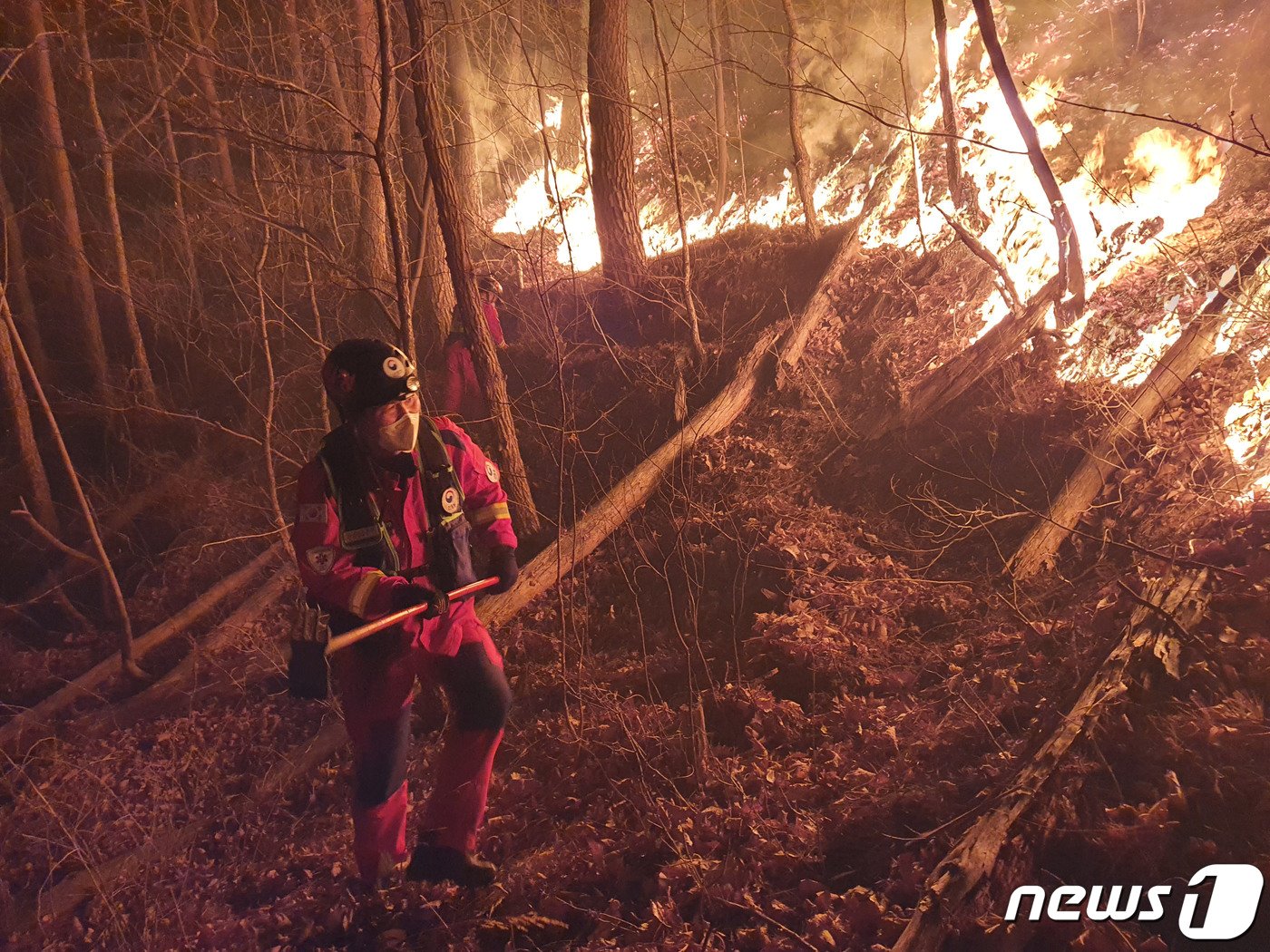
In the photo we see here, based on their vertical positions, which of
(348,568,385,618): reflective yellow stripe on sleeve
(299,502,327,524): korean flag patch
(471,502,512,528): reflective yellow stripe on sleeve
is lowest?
(348,568,385,618): reflective yellow stripe on sleeve

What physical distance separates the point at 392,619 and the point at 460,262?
353 centimetres

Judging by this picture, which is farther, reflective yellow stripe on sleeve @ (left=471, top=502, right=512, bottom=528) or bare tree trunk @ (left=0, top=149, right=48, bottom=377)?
bare tree trunk @ (left=0, top=149, right=48, bottom=377)

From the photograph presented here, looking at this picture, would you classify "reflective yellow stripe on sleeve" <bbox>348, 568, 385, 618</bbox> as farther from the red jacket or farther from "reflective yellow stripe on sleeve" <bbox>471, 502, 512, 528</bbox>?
"reflective yellow stripe on sleeve" <bbox>471, 502, 512, 528</bbox>

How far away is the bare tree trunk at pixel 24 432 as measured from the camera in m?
7.16

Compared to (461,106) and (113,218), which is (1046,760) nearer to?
(461,106)

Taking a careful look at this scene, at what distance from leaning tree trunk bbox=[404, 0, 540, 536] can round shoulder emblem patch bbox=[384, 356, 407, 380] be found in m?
2.59

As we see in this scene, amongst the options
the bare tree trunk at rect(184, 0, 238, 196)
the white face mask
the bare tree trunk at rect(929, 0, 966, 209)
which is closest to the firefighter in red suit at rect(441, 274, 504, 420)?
the bare tree trunk at rect(184, 0, 238, 196)

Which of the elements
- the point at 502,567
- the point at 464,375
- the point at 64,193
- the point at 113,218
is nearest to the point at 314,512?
the point at 502,567

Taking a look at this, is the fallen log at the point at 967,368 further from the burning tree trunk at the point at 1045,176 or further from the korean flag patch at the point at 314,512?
the korean flag patch at the point at 314,512

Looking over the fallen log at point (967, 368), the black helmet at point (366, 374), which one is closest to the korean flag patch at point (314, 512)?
the black helmet at point (366, 374)

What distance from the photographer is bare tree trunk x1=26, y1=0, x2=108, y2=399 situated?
8320 millimetres

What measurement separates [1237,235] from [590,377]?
662cm

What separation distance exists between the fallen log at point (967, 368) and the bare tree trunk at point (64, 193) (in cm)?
883

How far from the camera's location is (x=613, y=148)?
905 centimetres
